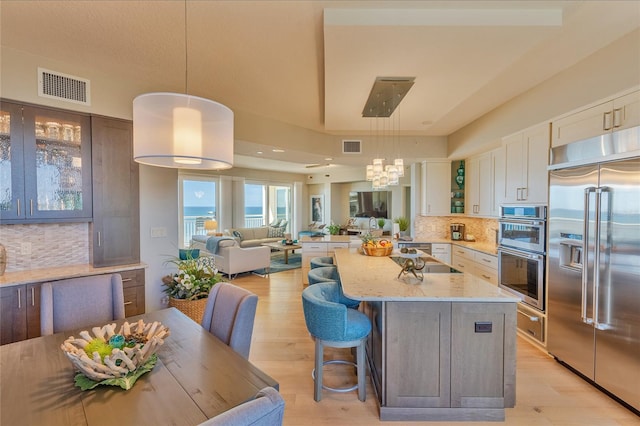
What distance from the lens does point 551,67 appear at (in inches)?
102

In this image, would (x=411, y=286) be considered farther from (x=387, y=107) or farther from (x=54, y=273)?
(x=54, y=273)

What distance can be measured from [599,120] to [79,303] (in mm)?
4266

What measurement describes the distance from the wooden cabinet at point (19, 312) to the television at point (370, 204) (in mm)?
8674

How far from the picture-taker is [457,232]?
5.07m

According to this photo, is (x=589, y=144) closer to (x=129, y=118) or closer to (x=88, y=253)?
(x=129, y=118)

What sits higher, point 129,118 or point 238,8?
point 238,8

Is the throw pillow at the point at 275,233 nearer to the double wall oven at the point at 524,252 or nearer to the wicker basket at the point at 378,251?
the wicker basket at the point at 378,251

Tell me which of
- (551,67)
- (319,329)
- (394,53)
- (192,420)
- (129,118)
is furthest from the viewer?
(129,118)

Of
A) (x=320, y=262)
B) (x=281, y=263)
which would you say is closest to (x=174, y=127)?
(x=320, y=262)

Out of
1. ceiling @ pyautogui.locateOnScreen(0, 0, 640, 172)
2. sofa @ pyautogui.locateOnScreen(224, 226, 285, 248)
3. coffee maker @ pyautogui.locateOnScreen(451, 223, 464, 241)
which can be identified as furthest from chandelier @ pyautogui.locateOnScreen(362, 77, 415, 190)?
sofa @ pyautogui.locateOnScreen(224, 226, 285, 248)

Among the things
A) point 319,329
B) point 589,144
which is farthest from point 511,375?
point 589,144

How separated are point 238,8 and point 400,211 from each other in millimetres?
8054

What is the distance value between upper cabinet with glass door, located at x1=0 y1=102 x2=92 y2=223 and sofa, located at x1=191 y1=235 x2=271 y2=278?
123 inches

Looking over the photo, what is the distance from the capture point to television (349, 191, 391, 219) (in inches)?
382
